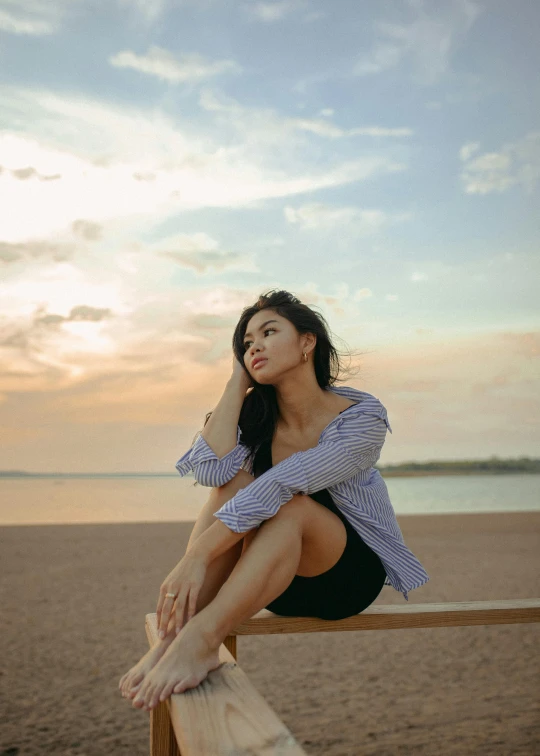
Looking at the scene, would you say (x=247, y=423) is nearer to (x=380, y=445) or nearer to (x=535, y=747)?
(x=380, y=445)

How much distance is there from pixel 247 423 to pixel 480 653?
3.16 m

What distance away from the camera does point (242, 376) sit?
8.18 ft

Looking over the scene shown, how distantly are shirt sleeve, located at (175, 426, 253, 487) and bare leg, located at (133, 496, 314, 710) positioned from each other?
0.32m

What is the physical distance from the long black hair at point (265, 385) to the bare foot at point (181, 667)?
2.69 feet

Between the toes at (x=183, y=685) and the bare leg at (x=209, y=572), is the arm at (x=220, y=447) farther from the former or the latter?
the toes at (x=183, y=685)

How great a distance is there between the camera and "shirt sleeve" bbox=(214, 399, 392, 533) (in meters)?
1.86

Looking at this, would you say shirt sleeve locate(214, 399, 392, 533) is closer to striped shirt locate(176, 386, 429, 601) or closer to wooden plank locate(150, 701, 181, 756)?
striped shirt locate(176, 386, 429, 601)

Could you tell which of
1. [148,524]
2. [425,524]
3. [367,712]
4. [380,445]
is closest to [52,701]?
[367,712]

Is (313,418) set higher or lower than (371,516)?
higher

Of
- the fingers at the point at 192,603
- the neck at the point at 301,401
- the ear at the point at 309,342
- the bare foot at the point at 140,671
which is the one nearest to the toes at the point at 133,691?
the bare foot at the point at 140,671

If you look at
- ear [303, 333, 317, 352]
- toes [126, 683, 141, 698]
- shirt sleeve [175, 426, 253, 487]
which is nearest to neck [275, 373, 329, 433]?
ear [303, 333, 317, 352]

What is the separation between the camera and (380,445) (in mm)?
2275

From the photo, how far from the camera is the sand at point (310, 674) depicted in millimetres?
3223

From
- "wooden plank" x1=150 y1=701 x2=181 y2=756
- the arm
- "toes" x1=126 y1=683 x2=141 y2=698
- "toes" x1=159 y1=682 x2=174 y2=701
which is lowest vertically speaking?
"wooden plank" x1=150 y1=701 x2=181 y2=756
